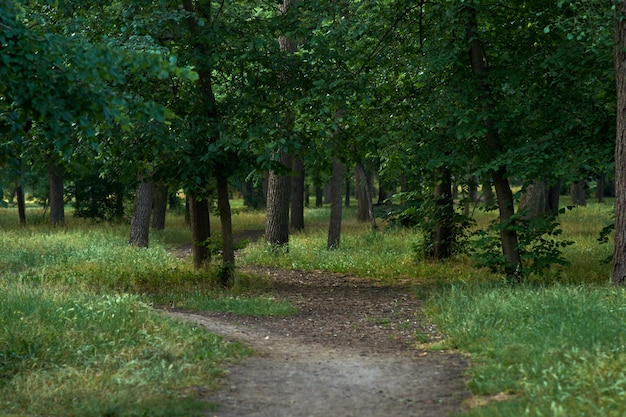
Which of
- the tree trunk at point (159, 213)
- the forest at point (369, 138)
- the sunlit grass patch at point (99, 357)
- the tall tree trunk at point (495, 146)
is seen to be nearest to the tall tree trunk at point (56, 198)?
the tree trunk at point (159, 213)

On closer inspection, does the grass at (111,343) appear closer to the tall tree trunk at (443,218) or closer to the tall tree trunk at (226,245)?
the tall tree trunk at (226,245)

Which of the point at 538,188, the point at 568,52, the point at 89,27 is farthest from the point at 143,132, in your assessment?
the point at 538,188

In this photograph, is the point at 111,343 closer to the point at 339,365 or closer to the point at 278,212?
the point at 339,365

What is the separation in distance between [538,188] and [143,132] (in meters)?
14.7

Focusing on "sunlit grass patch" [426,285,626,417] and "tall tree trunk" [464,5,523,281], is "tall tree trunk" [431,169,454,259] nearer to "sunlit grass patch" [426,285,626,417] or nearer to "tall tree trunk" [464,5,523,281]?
"tall tree trunk" [464,5,523,281]

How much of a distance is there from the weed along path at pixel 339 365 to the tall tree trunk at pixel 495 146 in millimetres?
2032

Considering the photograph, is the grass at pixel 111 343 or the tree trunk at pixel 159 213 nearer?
the grass at pixel 111 343

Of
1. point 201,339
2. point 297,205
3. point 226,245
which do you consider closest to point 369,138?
point 226,245

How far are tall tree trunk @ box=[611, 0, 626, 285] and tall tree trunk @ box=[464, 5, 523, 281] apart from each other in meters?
2.15

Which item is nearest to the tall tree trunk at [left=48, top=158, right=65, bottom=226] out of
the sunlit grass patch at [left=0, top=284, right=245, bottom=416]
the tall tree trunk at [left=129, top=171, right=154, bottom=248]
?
Answer: the tall tree trunk at [left=129, top=171, right=154, bottom=248]

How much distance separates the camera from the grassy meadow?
23.4 feet

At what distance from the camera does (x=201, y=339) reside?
960 cm

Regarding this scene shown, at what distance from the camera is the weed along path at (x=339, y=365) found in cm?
727

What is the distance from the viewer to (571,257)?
17.9 meters
